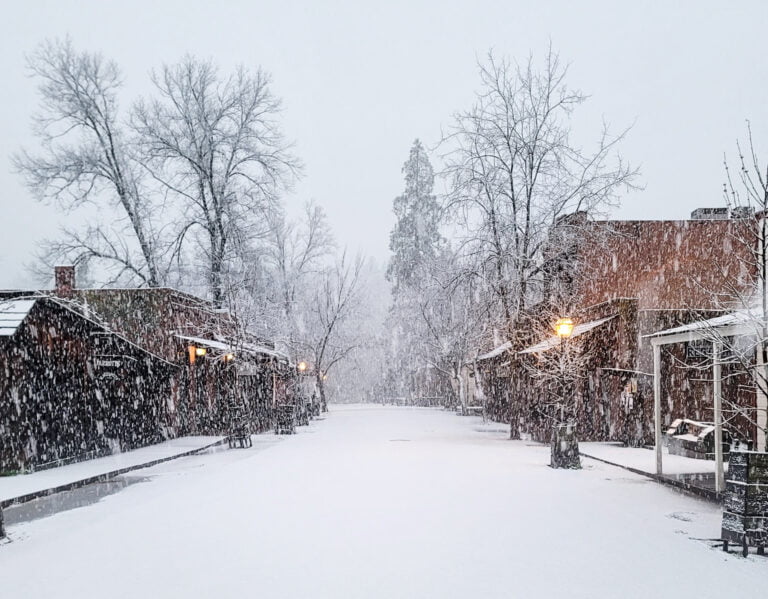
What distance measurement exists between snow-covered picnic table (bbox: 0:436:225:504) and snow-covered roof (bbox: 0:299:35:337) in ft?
10.2

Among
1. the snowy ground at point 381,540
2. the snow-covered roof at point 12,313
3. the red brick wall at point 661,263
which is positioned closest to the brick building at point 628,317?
the red brick wall at point 661,263

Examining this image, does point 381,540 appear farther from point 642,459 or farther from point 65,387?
point 65,387

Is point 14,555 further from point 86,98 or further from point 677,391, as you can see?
point 86,98

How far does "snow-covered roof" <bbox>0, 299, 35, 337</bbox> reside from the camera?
53.3 feet

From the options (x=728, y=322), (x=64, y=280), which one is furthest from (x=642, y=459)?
(x=64, y=280)

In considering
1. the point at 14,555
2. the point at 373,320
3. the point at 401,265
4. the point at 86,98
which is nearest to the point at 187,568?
the point at 14,555

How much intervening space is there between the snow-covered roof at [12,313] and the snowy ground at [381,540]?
4.36 meters

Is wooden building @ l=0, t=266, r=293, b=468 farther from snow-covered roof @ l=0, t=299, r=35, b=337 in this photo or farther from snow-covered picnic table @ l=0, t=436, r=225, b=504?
snow-covered roof @ l=0, t=299, r=35, b=337

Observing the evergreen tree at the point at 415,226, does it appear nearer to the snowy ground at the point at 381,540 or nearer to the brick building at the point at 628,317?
the brick building at the point at 628,317

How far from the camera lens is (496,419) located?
1688 inches

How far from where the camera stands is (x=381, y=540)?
930 centimetres

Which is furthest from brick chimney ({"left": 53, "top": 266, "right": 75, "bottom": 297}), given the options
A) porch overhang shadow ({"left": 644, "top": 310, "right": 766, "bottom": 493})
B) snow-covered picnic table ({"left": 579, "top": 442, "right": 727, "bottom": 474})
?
porch overhang shadow ({"left": 644, "top": 310, "right": 766, "bottom": 493})

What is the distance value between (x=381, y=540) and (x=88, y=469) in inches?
422

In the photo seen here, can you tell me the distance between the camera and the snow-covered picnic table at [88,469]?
14343 mm
